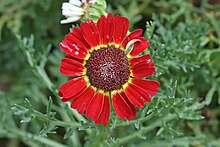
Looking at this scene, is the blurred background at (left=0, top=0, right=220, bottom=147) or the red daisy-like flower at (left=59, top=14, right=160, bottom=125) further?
the blurred background at (left=0, top=0, right=220, bottom=147)

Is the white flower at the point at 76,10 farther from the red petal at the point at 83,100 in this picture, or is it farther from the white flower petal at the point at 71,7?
the red petal at the point at 83,100

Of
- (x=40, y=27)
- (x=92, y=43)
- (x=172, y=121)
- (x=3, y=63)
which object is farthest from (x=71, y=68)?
(x=3, y=63)

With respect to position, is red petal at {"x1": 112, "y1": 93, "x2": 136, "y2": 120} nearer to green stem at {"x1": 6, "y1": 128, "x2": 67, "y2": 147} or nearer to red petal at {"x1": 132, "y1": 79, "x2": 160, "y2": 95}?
red petal at {"x1": 132, "y1": 79, "x2": 160, "y2": 95}

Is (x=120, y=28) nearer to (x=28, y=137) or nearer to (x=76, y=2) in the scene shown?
(x=76, y=2)

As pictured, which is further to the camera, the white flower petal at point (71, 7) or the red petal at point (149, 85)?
the white flower petal at point (71, 7)

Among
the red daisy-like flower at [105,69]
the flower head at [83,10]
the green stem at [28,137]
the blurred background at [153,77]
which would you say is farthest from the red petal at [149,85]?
the green stem at [28,137]

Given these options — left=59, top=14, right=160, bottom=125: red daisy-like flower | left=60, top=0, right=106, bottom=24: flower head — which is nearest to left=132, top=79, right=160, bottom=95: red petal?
left=59, top=14, right=160, bottom=125: red daisy-like flower

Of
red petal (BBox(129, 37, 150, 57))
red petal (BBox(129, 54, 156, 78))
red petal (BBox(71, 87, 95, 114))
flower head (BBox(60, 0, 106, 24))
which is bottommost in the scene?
red petal (BBox(71, 87, 95, 114))
